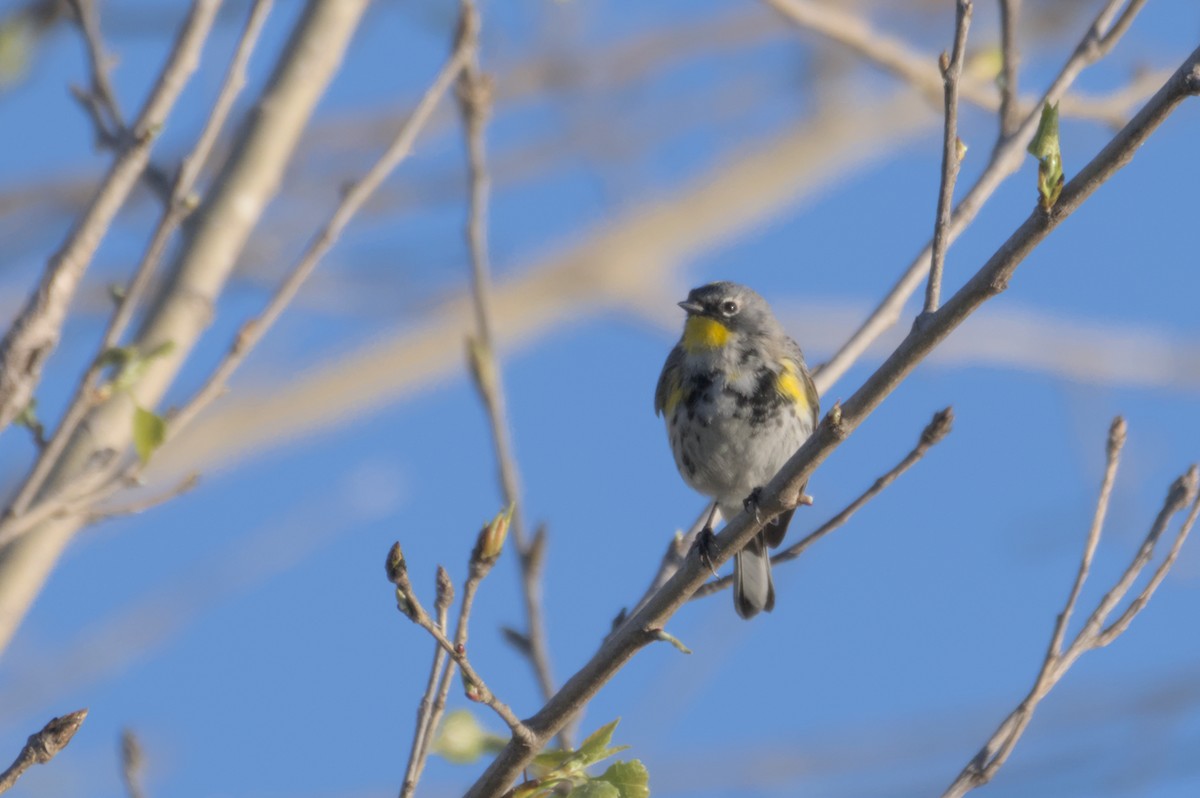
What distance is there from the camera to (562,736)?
321cm

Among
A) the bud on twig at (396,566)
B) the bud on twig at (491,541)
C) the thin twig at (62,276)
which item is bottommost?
the bud on twig at (396,566)

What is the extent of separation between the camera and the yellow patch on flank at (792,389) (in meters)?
4.57

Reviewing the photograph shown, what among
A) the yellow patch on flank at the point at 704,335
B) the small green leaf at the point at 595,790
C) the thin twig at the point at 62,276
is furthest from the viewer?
the yellow patch on flank at the point at 704,335

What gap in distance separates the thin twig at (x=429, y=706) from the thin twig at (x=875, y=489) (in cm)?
43

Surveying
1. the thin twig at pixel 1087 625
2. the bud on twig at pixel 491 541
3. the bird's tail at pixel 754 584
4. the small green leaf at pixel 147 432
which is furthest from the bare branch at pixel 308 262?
the bird's tail at pixel 754 584

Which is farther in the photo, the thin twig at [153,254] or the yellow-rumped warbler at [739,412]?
the yellow-rumped warbler at [739,412]

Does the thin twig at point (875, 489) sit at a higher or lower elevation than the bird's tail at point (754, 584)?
lower

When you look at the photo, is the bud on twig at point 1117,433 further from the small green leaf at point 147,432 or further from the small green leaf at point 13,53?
the small green leaf at point 13,53

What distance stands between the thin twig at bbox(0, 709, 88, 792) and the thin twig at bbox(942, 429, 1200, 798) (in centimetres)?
141

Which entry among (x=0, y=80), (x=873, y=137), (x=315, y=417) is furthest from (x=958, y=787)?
(x=873, y=137)

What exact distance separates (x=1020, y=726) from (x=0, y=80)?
11.2 feet

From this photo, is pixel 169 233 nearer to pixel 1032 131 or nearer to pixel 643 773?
pixel 643 773

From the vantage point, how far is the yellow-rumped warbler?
15.0ft

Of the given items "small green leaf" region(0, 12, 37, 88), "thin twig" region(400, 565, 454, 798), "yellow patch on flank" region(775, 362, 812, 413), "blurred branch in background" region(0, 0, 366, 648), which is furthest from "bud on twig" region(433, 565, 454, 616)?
"small green leaf" region(0, 12, 37, 88)
